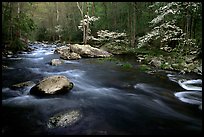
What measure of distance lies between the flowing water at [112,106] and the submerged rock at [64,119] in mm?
112

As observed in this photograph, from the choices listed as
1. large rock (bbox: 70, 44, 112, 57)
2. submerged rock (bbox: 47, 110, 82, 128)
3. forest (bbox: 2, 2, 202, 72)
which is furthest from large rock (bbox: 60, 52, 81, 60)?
submerged rock (bbox: 47, 110, 82, 128)

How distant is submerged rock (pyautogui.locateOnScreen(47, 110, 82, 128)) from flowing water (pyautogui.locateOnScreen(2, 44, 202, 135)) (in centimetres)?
11

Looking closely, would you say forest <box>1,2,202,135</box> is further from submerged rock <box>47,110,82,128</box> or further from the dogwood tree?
the dogwood tree

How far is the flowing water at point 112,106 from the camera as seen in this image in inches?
216

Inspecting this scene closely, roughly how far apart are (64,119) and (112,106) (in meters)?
1.73

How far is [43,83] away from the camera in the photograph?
26.3 feet

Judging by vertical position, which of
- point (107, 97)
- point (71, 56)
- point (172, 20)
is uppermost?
point (172, 20)

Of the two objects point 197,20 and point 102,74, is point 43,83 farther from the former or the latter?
point 197,20

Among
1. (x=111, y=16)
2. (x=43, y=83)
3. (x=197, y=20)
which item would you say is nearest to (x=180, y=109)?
(x=43, y=83)

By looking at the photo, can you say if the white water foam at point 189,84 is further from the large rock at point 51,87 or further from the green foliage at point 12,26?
the green foliage at point 12,26

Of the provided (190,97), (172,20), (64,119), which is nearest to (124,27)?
(172,20)

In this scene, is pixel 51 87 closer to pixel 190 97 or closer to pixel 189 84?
pixel 190 97

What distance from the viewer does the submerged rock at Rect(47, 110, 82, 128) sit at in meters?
5.55

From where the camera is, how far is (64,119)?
582 centimetres
